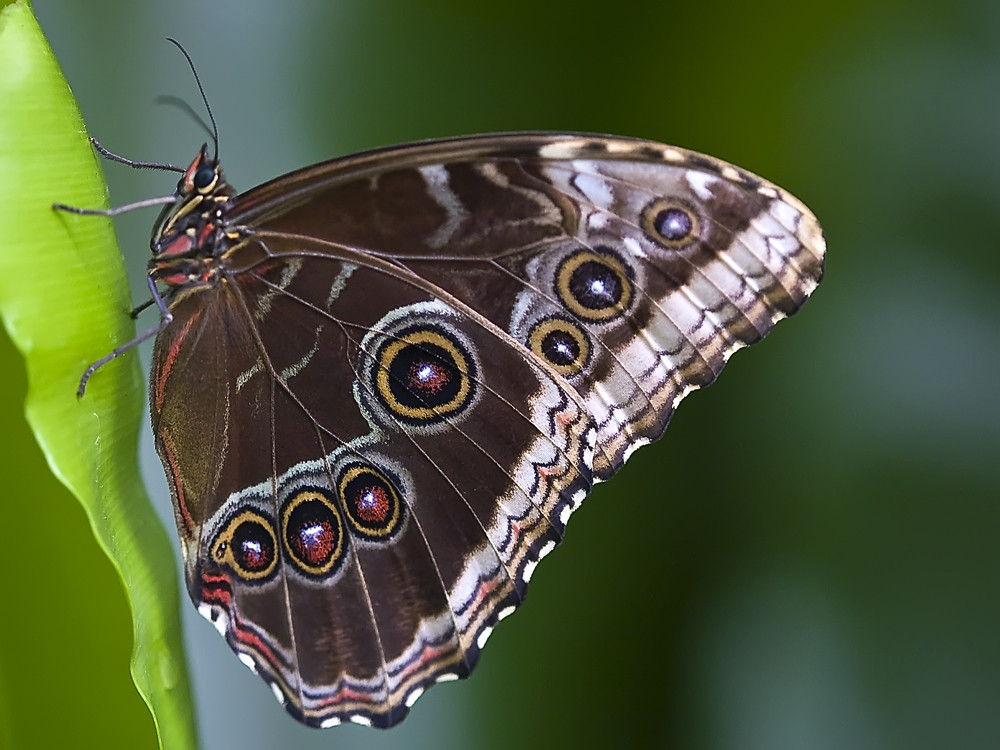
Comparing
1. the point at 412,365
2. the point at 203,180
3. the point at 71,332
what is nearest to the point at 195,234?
the point at 203,180

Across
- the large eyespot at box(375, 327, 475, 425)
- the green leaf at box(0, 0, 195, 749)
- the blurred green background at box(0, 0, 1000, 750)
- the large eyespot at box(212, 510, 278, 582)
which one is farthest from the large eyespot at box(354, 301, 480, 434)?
the blurred green background at box(0, 0, 1000, 750)

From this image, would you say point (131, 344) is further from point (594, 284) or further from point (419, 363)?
point (594, 284)

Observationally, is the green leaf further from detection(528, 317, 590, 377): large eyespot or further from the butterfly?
detection(528, 317, 590, 377): large eyespot

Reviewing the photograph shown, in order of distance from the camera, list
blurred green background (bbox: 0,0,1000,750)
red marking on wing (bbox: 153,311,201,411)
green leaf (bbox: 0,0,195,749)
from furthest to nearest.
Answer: blurred green background (bbox: 0,0,1000,750) → red marking on wing (bbox: 153,311,201,411) → green leaf (bbox: 0,0,195,749)

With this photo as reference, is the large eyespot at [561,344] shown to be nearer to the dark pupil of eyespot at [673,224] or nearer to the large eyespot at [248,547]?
the dark pupil of eyespot at [673,224]

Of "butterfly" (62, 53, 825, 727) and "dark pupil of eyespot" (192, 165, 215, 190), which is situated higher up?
"dark pupil of eyespot" (192, 165, 215, 190)

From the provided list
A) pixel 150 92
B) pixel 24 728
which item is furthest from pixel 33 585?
pixel 150 92
